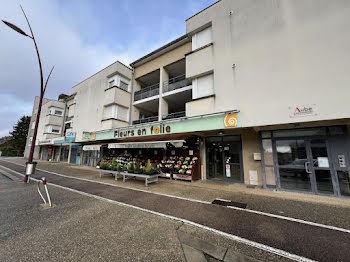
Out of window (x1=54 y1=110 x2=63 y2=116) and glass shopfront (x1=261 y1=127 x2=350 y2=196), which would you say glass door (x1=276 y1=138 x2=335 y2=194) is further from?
window (x1=54 y1=110 x2=63 y2=116)

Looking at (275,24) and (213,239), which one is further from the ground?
(275,24)

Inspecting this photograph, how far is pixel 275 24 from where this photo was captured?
714 centimetres

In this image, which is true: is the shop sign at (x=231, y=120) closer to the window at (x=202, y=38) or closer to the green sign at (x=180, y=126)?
the green sign at (x=180, y=126)

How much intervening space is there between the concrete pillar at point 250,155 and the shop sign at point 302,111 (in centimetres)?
246

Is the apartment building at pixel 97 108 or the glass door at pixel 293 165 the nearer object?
the glass door at pixel 293 165

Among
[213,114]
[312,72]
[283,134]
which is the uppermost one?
[312,72]

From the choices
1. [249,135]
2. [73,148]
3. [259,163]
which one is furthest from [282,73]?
[73,148]

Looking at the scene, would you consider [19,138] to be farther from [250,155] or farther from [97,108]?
[250,155]

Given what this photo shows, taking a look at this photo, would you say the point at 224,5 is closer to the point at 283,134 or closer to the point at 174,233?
the point at 283,134

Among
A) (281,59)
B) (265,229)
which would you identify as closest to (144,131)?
(265,229)

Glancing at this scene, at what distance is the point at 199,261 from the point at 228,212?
2521 millimetres

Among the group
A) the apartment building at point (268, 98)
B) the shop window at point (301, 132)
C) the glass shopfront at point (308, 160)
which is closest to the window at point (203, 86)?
the apartment building at point (268, 98)

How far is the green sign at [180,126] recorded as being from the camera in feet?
25.5

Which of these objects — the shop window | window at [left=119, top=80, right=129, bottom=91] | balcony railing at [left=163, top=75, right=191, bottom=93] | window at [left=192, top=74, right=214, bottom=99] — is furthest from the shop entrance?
window at [left=119, top=80, right=129, bottom=91]
